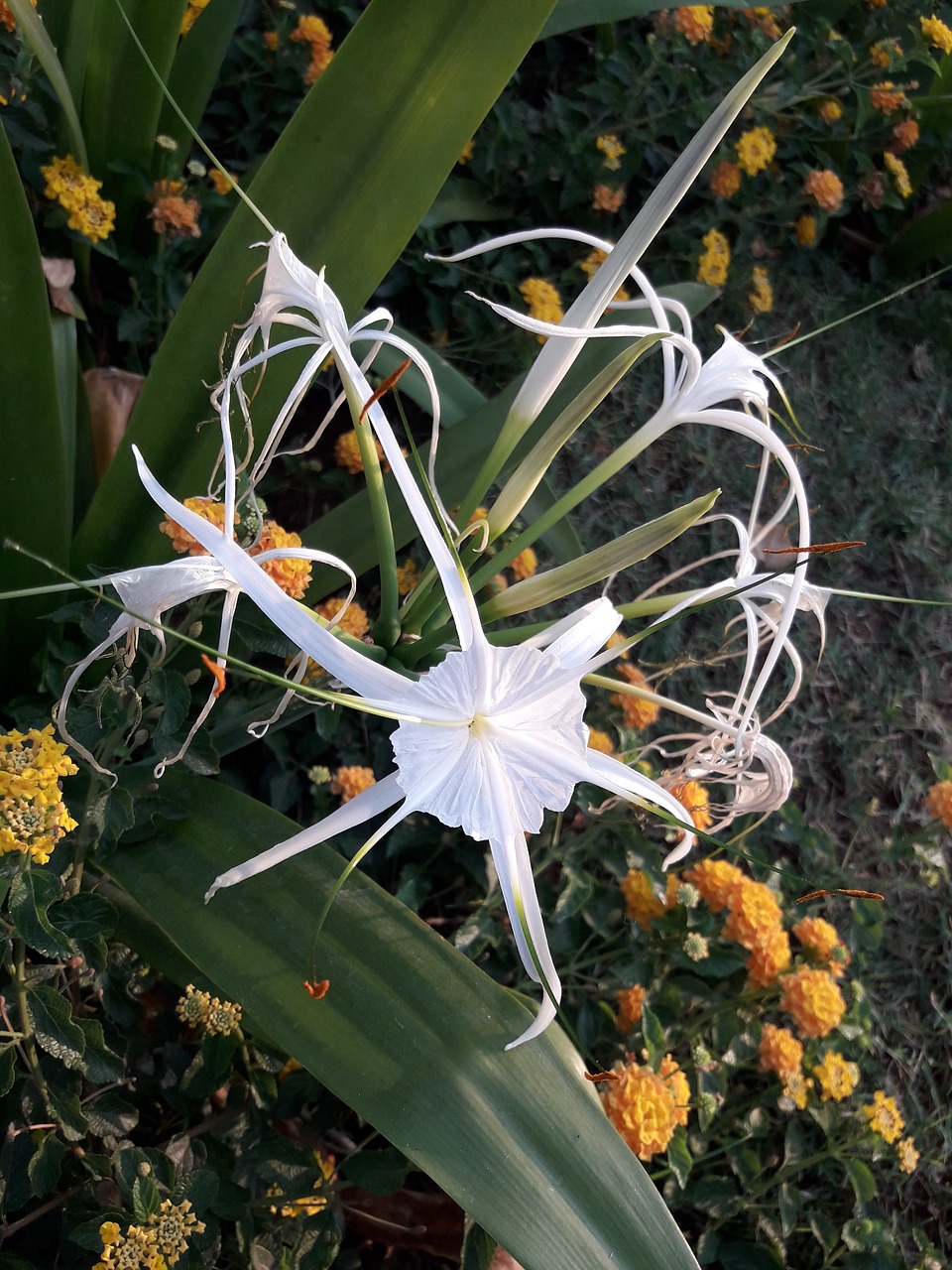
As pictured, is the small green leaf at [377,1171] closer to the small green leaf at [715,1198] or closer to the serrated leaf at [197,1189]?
the serrated leaf at [197,1189]

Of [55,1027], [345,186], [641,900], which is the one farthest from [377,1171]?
[345,186]

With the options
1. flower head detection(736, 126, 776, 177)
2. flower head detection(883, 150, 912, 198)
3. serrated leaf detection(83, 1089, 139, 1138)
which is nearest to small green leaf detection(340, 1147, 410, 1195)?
serrated leaf detection(83, 1089, 139, 1138)

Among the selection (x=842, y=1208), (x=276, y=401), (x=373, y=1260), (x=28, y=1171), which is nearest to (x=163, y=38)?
(x=276, y=401)

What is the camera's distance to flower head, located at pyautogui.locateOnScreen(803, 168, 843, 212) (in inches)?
68.1

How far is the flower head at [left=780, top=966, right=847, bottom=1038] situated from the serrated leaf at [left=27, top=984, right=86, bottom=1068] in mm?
760

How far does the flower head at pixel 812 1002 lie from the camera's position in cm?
106

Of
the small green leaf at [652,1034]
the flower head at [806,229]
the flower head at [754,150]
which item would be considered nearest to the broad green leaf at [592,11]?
the flower head at [754,150]

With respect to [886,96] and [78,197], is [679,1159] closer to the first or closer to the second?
[78,197]

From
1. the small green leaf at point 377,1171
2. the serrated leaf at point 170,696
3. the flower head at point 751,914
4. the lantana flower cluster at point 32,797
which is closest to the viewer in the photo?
the lantana flower cluster at point 32,797

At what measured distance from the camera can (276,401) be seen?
872mm

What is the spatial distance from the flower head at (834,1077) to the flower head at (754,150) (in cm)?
136

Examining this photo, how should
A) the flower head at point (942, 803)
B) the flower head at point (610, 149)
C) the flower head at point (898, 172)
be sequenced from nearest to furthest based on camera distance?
the flower head at point (942, 803) < the flower head at point (610, 149) < the flower head at point (898, 172)

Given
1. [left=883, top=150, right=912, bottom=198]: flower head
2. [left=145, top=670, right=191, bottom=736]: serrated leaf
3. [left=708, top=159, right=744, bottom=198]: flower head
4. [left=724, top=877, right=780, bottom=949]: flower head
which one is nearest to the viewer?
[left=145, top=670, right=191, bottom=736]: serrated leaf

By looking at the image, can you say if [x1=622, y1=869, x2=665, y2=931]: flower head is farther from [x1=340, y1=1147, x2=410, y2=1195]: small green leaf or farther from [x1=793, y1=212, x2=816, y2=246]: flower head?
[x1=793, y1=212, x2=816, y2=246]: flower head
